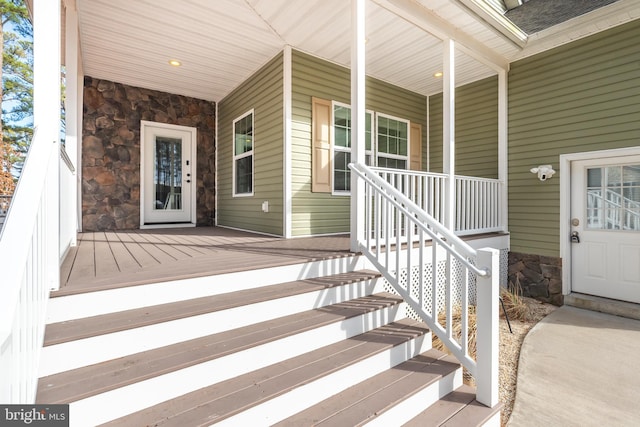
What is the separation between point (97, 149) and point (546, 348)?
22.6 ft

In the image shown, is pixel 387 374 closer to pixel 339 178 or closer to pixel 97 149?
pixel 339 178

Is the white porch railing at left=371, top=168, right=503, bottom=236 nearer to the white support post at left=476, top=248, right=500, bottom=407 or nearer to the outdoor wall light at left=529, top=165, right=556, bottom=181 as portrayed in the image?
the outdoor wall light at left=529, top=165, right=556, bottom=181

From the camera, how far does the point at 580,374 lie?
2.63 metres

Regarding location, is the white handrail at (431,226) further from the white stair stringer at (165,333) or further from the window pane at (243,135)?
the window pane at (243,135)

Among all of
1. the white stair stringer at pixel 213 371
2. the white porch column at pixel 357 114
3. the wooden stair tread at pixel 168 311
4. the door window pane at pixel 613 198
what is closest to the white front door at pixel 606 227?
the door window pane at pixel 613 198

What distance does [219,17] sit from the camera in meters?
3.72

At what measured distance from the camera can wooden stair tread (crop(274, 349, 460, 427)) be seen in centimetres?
154

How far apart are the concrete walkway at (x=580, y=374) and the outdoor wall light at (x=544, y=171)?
2049 millimetres

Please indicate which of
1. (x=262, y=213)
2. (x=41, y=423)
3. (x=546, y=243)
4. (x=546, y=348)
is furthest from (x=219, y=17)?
(x=546, y=243)

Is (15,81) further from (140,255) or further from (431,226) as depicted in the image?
(431,226)

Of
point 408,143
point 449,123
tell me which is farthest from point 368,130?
point 449,123

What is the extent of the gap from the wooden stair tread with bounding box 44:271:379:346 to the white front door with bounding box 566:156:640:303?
4038 millimetres

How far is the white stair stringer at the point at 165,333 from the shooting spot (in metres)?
1.46

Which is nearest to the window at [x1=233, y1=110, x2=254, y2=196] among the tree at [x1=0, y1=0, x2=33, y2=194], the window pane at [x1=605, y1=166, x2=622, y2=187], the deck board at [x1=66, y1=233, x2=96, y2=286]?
the deck board at [x1=66, y1=233, x2=96, y2=286]
